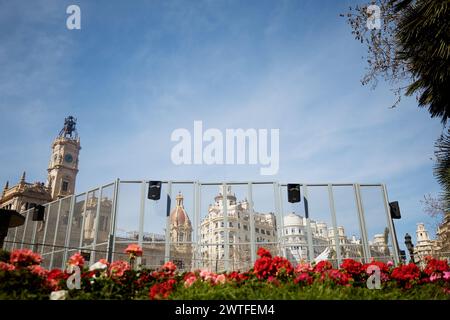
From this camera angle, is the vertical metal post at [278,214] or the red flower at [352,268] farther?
the vertical metal post at [278,214]

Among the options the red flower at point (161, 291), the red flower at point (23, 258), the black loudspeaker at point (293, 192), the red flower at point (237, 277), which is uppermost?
the black loudspeaker at point (293, 192)

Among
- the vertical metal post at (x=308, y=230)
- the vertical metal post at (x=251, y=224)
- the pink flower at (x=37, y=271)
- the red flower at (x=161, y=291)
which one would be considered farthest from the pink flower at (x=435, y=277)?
the vertical metal post at (x=251, y=224)

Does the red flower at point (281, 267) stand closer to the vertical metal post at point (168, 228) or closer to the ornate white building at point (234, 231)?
the ornate white building at point (234, 231)

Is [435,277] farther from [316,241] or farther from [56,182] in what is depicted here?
[56,182]

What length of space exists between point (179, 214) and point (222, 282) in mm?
7964

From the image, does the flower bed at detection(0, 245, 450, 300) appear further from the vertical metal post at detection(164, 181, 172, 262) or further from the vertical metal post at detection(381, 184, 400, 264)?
the vertical metal post at detection(381, 184, 400, 264)

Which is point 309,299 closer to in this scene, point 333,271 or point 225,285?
point 225,285

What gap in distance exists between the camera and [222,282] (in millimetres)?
3787

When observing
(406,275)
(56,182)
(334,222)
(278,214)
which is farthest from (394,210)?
(56,182)

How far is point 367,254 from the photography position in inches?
441

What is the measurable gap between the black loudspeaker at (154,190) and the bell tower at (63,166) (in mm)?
68067

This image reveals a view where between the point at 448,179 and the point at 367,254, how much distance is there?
13.9 feet

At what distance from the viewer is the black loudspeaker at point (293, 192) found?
38.8ft

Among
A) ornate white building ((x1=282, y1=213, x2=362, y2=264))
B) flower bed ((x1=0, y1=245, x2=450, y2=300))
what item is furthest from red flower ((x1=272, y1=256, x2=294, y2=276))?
ornate white building ((x1=282, y1=213, x2=362, y2=264))
